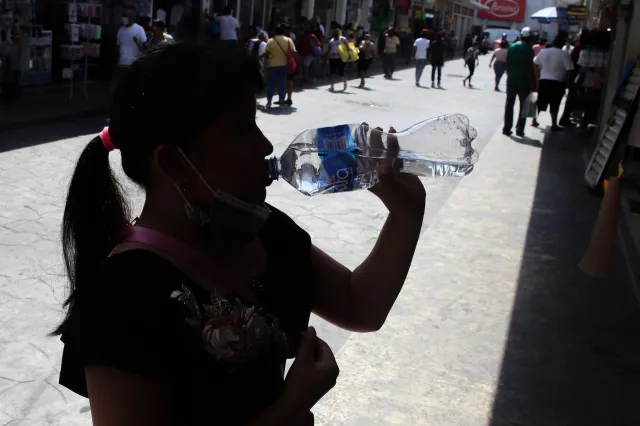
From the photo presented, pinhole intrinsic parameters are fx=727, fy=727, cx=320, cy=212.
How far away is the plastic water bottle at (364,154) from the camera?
1.65 meters

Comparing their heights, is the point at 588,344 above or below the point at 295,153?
below

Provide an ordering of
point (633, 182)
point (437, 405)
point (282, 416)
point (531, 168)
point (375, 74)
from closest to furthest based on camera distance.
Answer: point (282, 416) < point (437, 405) < point (633, 182) < point (531, 168) < point (375, 74)

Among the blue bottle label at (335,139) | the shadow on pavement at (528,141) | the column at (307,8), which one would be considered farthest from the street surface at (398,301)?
the column at (307,8)

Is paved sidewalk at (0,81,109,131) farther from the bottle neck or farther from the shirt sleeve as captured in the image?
the shirt sleeve

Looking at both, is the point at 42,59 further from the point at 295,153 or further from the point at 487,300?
the point at 295,153

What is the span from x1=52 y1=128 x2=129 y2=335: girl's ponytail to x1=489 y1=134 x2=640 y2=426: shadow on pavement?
2.57 metres

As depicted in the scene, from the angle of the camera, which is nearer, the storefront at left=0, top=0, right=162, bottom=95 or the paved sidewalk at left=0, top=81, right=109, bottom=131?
the paved sidewalk at left=0, top=81, right=109, bottom=131

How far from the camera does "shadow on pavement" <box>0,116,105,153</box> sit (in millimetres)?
9105

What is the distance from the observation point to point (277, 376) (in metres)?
1.29

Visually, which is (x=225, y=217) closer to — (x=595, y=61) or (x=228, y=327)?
(x=228, y=327)

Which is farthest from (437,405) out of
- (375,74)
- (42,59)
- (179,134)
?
(375,74)

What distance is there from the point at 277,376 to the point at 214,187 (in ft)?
1.16

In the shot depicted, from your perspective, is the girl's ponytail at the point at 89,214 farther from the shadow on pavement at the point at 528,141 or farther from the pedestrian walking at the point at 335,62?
the pedestrian walking at the point at 335,62

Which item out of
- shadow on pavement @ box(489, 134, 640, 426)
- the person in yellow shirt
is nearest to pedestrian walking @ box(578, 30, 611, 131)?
the person in yellow shirt
